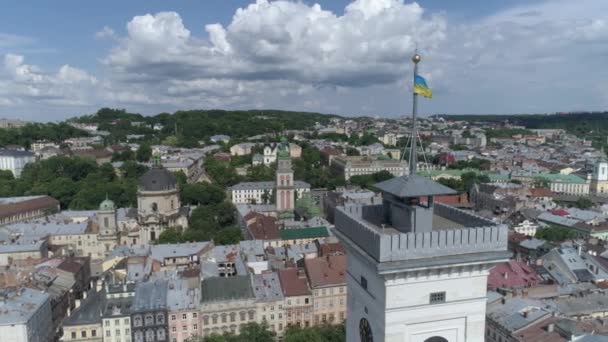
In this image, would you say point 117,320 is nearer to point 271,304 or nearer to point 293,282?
point 271,304

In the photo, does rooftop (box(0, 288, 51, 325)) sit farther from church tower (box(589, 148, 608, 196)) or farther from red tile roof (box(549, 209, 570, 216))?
church tower (box(589, 148, 608, 196))

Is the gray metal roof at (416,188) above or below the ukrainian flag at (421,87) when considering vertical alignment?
below

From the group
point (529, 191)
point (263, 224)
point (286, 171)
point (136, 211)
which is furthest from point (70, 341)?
point (529, 191)

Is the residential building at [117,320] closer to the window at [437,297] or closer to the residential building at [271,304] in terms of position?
the residential building at [271,304]

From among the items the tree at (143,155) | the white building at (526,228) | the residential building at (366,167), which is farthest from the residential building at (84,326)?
the tree at (143,155)

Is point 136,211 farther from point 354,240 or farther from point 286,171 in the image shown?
point 354,240

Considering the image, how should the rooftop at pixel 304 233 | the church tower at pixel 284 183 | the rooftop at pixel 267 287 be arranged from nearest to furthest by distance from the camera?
the rooftop at pixel 267 287 < the rooftop at pixel 304 233 < the church tower at pixel 284 183

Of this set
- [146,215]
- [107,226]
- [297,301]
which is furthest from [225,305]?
[107,226]
